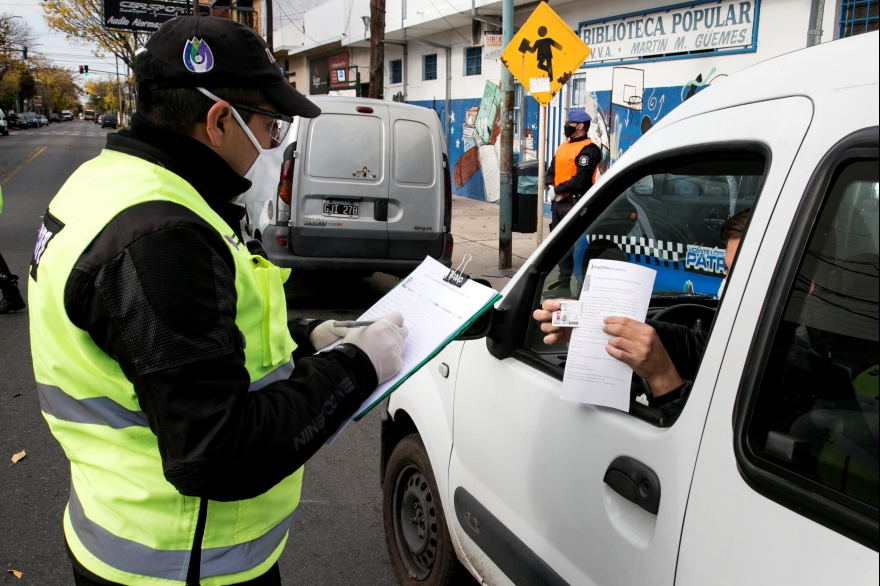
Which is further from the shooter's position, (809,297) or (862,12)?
(862,12)

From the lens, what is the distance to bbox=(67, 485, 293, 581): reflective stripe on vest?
1.43 metres

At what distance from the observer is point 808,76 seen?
1.36m

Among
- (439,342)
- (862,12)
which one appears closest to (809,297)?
(439,342)

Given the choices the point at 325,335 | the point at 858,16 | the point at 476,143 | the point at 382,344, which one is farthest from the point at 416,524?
the point at 476,143

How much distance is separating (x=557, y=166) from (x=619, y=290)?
7865 mm

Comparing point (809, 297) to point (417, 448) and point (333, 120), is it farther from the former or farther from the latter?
point (333, 120)

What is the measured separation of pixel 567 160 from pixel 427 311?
25.7 feet

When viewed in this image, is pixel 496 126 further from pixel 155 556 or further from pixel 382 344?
pixel 155 556

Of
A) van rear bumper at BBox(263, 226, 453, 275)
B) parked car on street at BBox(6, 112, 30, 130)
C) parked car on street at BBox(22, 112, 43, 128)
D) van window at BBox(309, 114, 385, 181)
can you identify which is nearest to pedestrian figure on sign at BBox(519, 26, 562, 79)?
van window at BBox(309, 114, 385, 181)

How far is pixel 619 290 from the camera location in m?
1.66

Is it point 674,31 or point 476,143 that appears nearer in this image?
point 674,31

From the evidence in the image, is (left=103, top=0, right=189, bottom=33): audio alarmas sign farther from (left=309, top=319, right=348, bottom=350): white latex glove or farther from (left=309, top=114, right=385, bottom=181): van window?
(left=309, top=319, right=348, bottom=350): white latex glove

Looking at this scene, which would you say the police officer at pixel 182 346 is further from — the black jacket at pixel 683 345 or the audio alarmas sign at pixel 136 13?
the audio alarmas sign at pixel 136 13

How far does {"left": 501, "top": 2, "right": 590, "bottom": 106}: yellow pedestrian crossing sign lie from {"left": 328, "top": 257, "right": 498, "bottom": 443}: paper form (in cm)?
678
